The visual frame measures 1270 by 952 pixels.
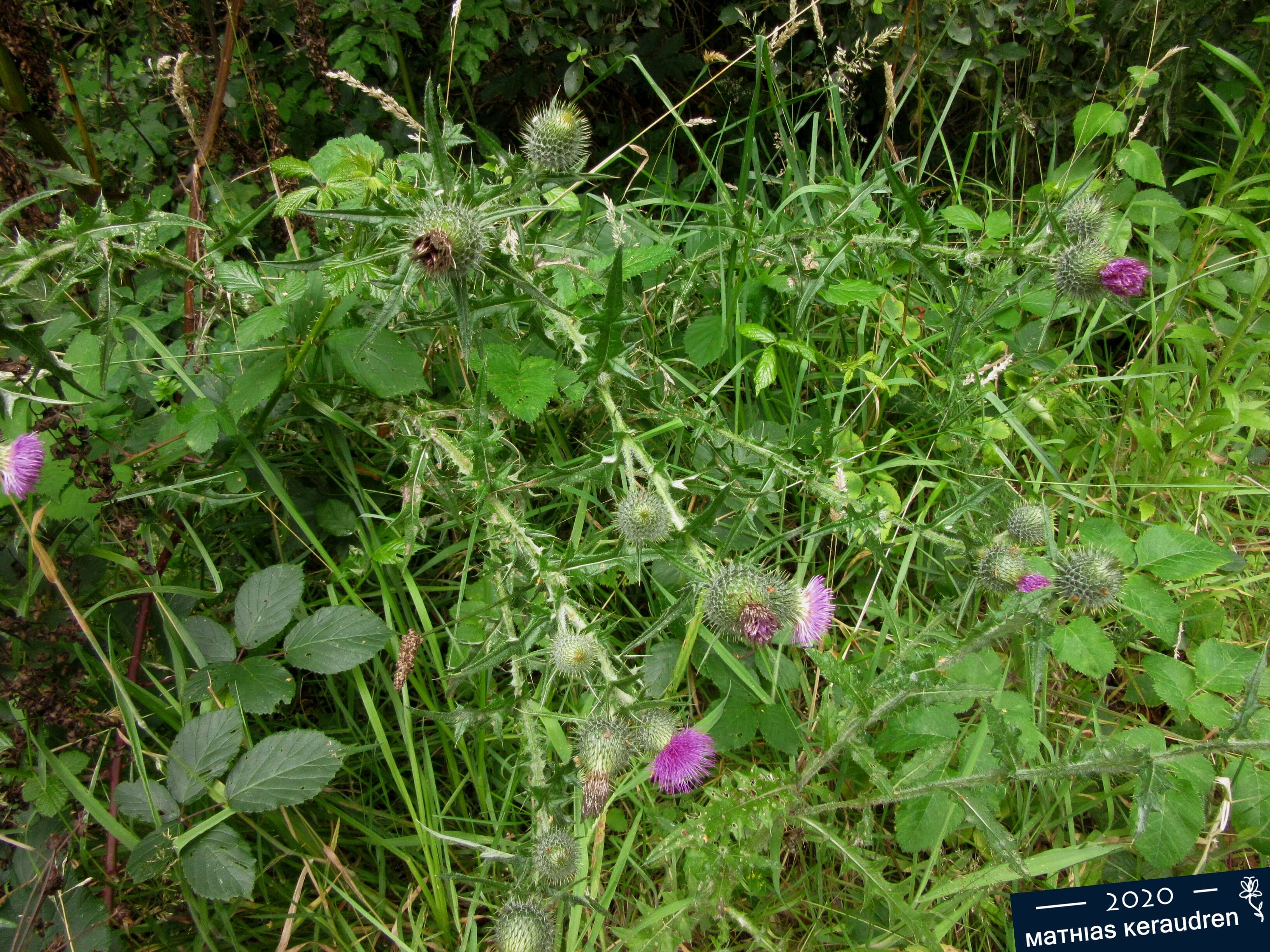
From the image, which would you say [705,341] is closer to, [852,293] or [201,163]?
[852,293]

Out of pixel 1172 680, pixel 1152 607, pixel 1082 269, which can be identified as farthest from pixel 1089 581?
pixel 1082 269

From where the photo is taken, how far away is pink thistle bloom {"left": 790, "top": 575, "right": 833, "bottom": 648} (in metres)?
1.99

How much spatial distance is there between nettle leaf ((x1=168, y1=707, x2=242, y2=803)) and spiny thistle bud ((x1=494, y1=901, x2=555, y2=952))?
0.83 m

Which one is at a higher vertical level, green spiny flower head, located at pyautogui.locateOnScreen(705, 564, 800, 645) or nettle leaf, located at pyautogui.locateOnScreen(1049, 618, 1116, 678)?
green spiny flower head, located at pyautogui.locateOnScreen(705, 564, 800, 645)

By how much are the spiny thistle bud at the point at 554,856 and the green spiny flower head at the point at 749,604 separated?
0.61m

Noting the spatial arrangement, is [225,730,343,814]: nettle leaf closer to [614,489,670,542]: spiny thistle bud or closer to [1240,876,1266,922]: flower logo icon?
[614,489,670,542]: spiny thistle bud

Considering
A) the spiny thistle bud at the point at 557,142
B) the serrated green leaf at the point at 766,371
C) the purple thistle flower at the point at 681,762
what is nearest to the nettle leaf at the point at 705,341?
the serrated green leaf at the point at 766,371

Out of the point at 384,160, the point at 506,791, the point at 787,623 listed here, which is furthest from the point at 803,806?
the point at 384,160

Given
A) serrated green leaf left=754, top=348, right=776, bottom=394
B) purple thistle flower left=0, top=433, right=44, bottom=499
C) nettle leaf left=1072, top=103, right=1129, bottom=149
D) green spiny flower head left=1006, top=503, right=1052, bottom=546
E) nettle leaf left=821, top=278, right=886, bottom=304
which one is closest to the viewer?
purple thistle flower left=0, top=433, right=44, bottom=499

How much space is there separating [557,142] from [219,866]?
83.1 inches

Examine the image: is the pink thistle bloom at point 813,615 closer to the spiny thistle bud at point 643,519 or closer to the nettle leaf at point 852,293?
the spiny thistle bud at point 643,519

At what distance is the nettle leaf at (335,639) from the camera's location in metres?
2.18

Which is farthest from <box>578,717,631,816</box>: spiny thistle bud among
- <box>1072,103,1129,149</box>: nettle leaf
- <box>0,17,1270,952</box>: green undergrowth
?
<box>1072,103,1129,149</box>: nettle leaf

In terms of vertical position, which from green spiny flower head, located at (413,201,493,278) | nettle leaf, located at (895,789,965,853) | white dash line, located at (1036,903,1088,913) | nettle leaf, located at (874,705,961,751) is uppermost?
green spiny flower head, located at (413,201,493,278)
